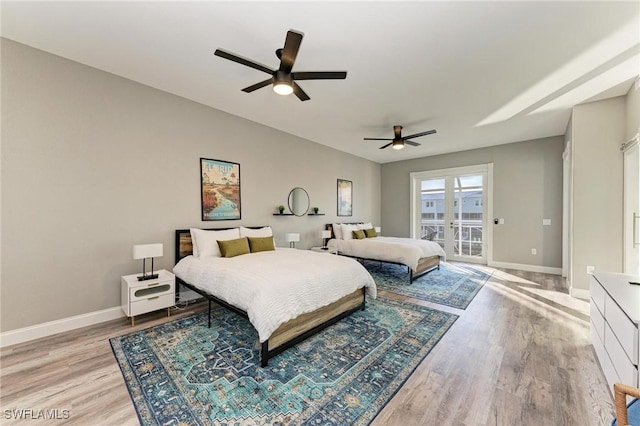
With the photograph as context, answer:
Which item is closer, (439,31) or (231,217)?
(439,31)

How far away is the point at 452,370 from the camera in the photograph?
211cm

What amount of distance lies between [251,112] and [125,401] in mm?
3879

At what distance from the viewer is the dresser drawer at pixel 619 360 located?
4.75ft

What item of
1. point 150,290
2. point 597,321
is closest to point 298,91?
point 150,290

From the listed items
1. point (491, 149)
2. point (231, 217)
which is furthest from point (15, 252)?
point (491, 149)

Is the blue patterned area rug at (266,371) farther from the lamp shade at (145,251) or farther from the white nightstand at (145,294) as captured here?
the lamp shade at (145,251)

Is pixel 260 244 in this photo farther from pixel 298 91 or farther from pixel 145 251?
pixel 298 91

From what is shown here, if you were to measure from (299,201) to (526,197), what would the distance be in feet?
17.0

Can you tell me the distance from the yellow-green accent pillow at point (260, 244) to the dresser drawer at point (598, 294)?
12.2 ft

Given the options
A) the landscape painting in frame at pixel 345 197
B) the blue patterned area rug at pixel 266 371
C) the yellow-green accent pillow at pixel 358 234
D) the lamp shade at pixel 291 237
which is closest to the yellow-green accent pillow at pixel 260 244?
the lamp shade at pixel 291 237

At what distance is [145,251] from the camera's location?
2943mm

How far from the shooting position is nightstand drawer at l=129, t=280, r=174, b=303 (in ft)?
9.30

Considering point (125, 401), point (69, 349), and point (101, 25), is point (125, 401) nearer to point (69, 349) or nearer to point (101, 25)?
point (69, 349)

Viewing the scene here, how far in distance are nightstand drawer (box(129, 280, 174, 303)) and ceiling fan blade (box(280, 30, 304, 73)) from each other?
281 cm
